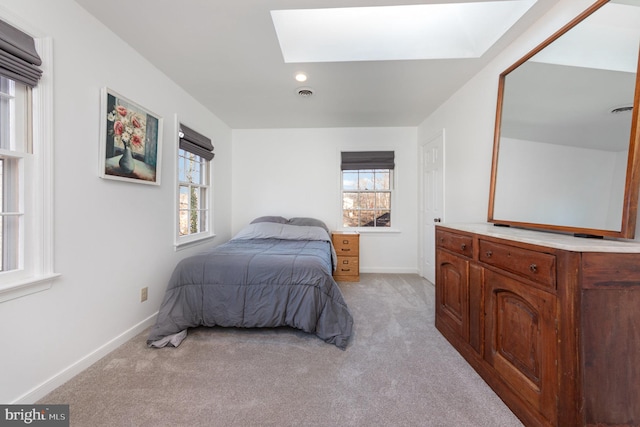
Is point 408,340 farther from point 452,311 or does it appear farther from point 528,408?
point 528,408

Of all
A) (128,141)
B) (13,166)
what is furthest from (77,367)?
(128,141)

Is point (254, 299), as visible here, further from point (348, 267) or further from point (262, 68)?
point (262, 68)

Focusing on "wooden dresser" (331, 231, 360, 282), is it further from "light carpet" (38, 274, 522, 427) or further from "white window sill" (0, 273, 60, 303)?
"white window sill" (0, 273, 60, 303)

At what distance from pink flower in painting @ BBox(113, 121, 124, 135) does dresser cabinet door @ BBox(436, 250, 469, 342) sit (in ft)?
Result: 8.90

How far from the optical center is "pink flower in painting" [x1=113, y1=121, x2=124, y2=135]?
6.06 ft

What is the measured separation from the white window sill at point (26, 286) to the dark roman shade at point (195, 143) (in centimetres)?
172

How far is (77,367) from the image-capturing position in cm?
159

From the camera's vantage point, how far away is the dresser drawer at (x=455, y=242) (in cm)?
168

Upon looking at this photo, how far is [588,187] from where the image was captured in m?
1.31

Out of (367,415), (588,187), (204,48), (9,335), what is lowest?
(367,415)

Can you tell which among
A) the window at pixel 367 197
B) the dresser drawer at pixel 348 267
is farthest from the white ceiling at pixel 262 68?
the dresser drawer at pixel 348 267

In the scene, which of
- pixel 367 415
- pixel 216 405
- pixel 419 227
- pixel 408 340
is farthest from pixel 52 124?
pixel 419 227

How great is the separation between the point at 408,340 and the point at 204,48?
291cm

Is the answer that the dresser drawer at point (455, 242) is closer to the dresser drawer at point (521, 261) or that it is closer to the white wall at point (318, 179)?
the dresser drawer at point (521, 261)
